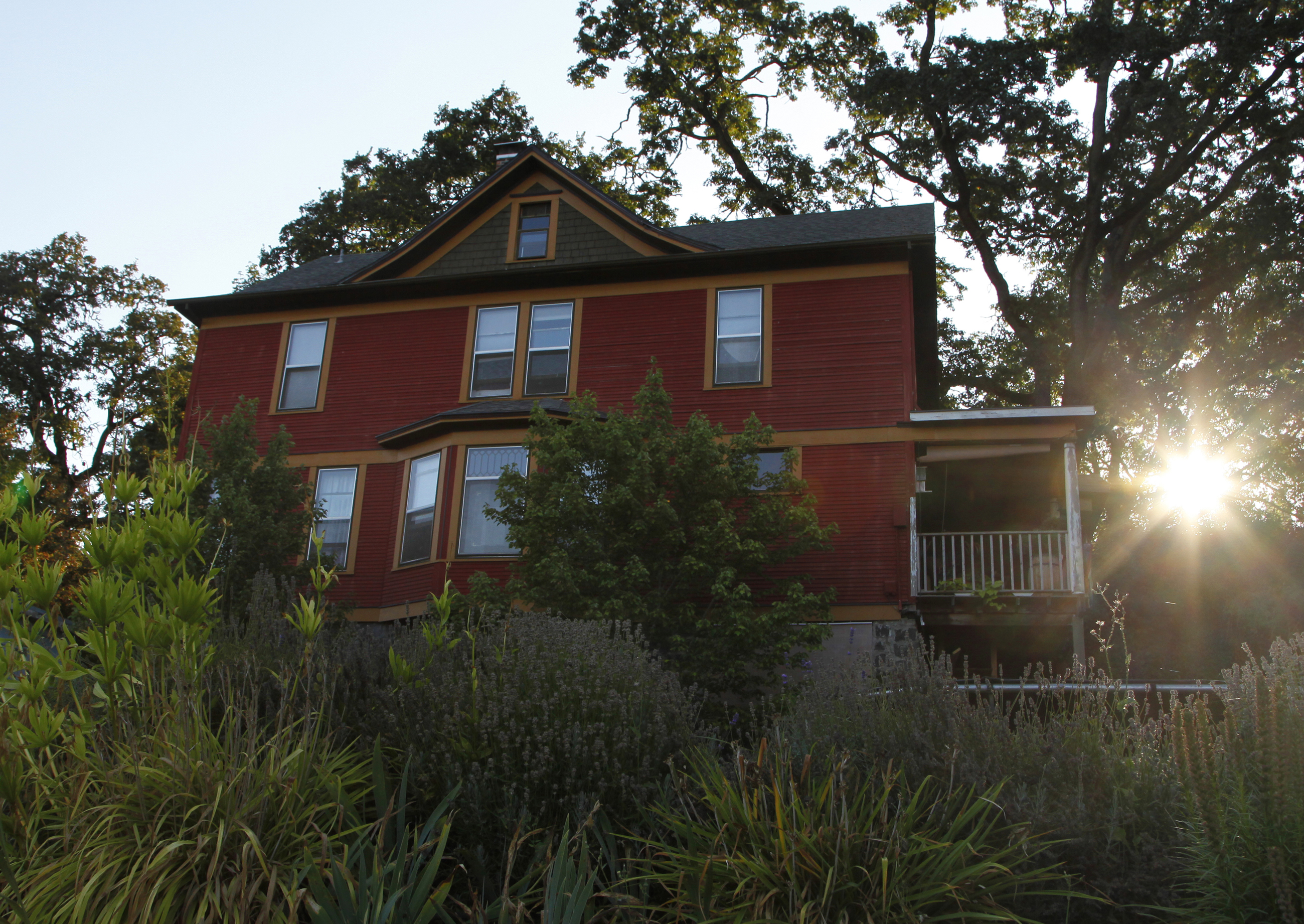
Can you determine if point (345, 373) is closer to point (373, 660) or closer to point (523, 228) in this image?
point (523, 228)

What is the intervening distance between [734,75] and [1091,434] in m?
13.7

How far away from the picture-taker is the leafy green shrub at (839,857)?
4.96 m

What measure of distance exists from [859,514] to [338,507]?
8230 mm

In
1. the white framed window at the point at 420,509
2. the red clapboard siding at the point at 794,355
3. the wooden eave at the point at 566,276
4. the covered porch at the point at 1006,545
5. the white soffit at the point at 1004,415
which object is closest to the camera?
the covered porch at the point at 1006,545

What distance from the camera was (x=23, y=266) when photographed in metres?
31.8

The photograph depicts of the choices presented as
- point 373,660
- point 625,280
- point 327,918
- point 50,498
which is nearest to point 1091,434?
point 625,280

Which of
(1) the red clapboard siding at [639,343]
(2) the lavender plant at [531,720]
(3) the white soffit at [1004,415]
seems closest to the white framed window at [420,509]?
(1) the red clapboard siding at [639,343]

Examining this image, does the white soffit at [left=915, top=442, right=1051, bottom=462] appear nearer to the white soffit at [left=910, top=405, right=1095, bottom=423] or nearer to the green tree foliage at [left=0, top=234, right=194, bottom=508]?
the white soffit at [left=910, top=405, right=1095, bottom=423]

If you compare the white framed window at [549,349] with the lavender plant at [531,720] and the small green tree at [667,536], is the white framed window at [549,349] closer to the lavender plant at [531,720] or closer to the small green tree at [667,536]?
the small green tree at [667,536]

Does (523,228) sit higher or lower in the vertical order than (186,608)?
higher

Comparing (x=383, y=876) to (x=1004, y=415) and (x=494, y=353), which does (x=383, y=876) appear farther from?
(x=494, y=353)

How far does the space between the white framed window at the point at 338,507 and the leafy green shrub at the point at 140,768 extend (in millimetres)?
11684

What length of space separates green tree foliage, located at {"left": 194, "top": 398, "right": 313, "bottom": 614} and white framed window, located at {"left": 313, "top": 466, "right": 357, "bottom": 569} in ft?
3.86

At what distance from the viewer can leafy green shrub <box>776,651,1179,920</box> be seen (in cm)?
532
